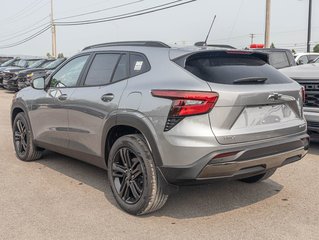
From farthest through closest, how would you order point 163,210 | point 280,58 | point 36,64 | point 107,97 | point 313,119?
point 36,64, point 280,58, point 313,119, point 107,97, point 163,210

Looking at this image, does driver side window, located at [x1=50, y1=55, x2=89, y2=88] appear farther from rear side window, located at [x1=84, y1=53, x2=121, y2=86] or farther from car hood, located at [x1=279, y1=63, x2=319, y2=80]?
car hood, located at [x1=279, y1=63, x2=319, y2=80]

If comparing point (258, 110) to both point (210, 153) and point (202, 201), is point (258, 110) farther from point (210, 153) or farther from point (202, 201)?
point (202, 201)

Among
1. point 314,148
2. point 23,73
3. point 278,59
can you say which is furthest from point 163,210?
point 23,73

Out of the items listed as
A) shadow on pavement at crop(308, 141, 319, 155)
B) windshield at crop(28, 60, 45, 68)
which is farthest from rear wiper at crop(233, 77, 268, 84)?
windshield at crop(28, 60, 45, 68)

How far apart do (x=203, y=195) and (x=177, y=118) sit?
1445mm

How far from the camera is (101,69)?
4723mm

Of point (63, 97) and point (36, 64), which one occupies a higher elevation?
point (63, 97)

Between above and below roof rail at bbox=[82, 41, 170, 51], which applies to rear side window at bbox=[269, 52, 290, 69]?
below

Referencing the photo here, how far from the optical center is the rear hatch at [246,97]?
3.57m

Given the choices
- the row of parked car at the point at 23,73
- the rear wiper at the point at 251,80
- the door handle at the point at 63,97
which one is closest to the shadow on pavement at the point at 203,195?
the door handle at the point at 63,97

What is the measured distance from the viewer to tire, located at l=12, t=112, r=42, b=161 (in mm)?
6078

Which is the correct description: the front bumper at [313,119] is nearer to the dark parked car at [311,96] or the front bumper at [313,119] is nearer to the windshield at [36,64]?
the dark parked car at [311,96]

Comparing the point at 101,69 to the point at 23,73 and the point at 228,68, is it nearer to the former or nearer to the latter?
the point at 228,68

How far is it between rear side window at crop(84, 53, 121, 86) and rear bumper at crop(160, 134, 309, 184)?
1.41 meters
